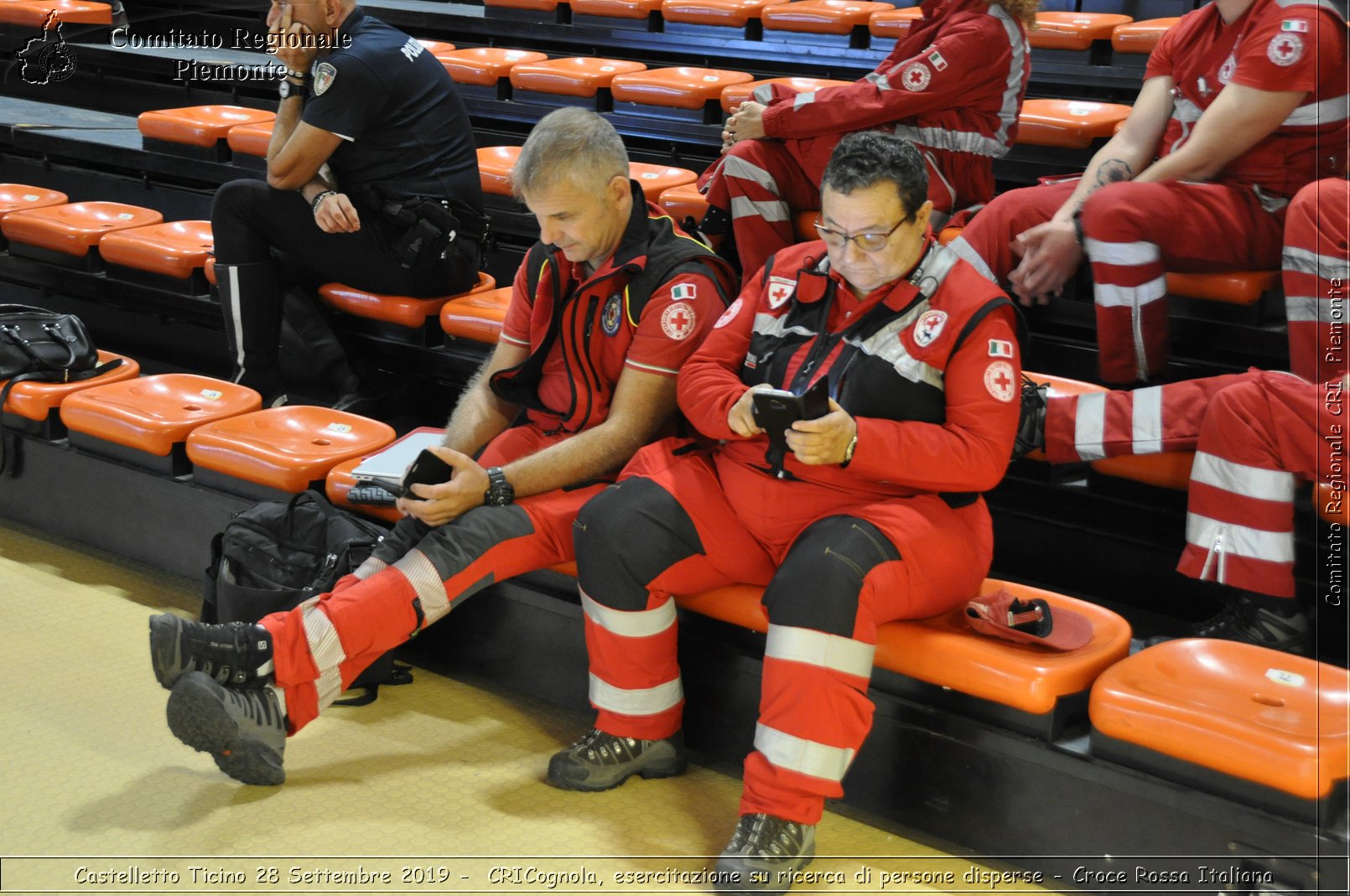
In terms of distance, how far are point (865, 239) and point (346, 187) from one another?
1.74 m

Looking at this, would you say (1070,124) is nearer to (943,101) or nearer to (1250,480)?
(943,101)

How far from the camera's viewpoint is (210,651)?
216cm

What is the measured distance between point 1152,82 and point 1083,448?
37.5 inches

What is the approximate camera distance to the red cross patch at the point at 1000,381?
6.71ft

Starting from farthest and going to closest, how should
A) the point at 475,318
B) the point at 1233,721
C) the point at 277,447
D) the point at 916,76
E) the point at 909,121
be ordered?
the point at 475,318, the point at 909,121, the point at 916,76, the point at 277,447, the point at 1233,721

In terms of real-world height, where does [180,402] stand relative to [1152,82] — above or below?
below

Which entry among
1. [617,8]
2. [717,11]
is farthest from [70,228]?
[717,11]

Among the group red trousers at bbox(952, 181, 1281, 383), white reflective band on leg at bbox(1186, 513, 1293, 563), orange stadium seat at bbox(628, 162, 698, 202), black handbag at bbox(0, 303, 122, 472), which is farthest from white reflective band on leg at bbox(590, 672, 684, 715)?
black handbag at bbox(0, 303, 122, 472)

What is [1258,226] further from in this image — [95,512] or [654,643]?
[95,512]

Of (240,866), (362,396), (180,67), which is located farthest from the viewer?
(180,67)

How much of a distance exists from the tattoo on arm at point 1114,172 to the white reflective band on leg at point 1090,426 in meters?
0.62

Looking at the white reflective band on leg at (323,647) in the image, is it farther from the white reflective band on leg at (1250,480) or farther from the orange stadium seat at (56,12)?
the orange stadium seat at (56,12)

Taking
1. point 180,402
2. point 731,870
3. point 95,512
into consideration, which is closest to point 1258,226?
point 731,870

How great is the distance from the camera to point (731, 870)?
1.97m
